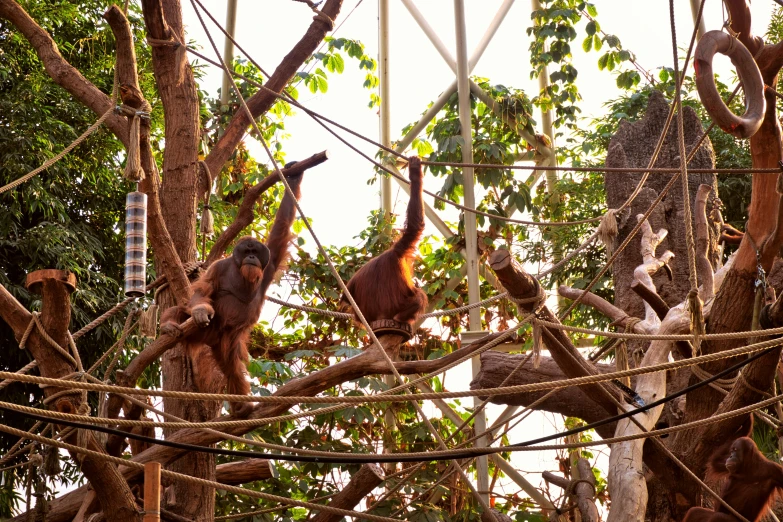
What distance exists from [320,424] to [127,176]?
3215 mm

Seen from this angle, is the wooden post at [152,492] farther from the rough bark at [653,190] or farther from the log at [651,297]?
the rough bark at [653,190]

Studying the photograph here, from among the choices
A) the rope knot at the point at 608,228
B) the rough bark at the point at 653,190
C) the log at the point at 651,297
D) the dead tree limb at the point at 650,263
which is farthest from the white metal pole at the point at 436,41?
the log at the point at 651,297

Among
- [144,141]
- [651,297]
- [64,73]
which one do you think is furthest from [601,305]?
[64,73]

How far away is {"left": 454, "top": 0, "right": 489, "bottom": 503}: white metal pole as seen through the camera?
7.31 m

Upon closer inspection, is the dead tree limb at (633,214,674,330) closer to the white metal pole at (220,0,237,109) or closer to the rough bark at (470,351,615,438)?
the rough bark at (470,351,615,438)

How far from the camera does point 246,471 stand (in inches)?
203

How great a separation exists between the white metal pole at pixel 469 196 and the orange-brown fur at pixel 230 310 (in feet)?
8.53

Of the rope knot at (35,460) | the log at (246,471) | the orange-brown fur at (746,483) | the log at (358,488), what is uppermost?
the rope knot at (35,460)

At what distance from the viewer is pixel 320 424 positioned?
679 centimetres

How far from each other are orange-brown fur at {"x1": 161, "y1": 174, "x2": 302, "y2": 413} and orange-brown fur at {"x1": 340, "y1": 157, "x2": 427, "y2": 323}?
80cm

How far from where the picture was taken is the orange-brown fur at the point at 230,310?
16.0 feet

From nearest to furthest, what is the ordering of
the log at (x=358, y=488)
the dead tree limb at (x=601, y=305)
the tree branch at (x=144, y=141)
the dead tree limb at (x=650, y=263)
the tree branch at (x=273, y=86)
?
the tree branch at (x=144, y=141)
the dead tree limb at (x=650, y=263)
the log at (x=358, y=488)
the dead tree limb at (x=601, y=305)
the tree branch at (x=273, y=86)

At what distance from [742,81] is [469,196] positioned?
4315mm

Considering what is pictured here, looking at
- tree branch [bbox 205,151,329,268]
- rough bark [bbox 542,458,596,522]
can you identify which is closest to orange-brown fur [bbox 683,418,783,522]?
rough bark [bbox 542,458,596,522]
